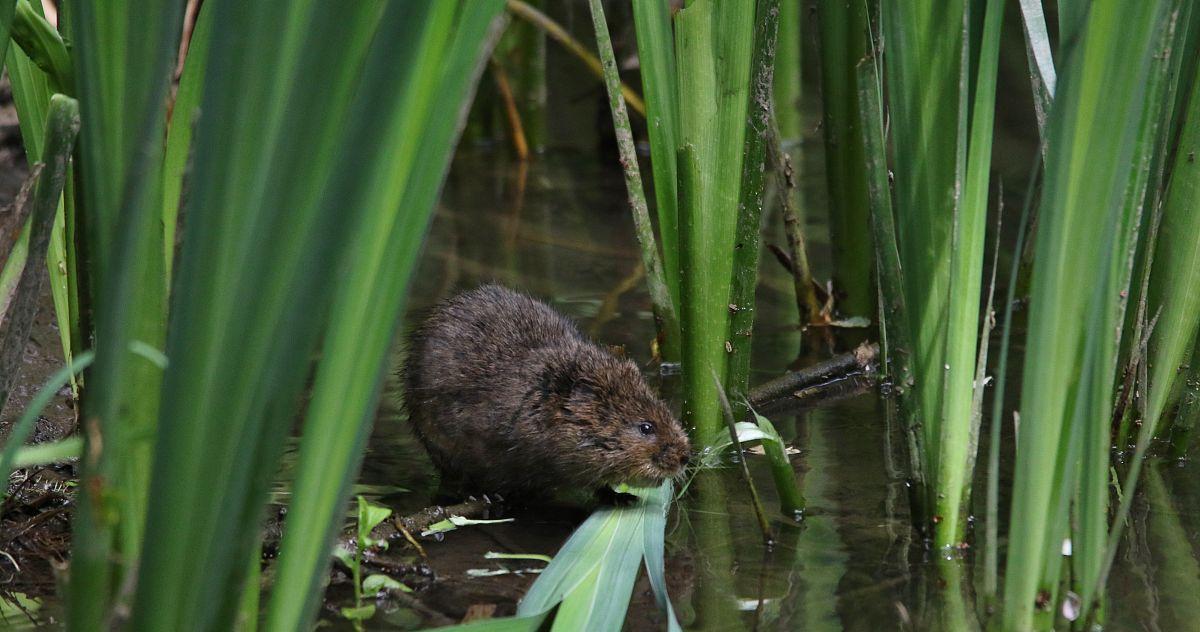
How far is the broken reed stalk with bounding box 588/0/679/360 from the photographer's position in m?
3.12

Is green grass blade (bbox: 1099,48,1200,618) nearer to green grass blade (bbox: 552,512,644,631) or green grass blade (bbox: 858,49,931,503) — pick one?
green grass blade (bbox: 858,49,931,503)

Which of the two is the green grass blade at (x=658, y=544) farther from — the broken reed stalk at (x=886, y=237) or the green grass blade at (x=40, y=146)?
the green grass blade at (x=40, y=146)

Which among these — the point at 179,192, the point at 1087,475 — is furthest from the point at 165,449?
the point at 1087,475

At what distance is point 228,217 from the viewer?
130 centimetres

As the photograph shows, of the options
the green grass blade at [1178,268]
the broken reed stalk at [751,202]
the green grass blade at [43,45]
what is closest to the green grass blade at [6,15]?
the green grass blade at [43,45]

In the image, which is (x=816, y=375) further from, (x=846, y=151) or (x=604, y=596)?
(x=604, y=596)

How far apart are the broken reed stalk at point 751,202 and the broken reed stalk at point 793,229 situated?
56 centimetres

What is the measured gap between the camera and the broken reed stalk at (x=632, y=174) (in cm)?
312

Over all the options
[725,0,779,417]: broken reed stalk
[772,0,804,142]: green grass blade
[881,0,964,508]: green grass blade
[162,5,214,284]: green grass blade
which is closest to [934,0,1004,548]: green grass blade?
[881,0,964,508]: green grass blade

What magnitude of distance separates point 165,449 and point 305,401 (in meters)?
2.55

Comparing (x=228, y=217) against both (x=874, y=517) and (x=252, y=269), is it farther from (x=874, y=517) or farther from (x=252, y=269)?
(x=874, y=517)

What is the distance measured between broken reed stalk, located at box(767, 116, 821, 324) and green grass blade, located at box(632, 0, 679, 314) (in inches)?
25.6

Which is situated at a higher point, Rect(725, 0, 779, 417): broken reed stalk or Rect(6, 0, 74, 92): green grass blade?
Rect(6, 0, 74, 92): green grass blade

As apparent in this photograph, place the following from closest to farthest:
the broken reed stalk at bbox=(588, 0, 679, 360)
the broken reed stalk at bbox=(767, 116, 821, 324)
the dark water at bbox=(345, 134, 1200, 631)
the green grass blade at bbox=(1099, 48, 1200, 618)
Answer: the dark water at bbox=(345, 134, 1200, 631) < the green grass blade at bbox=(1099, 48, 1200, 618) < the broken reed stalk at bbox=(588, 0, 679, 360) < the broken reed stalk at bbox=(767, 116, 821, 324)
